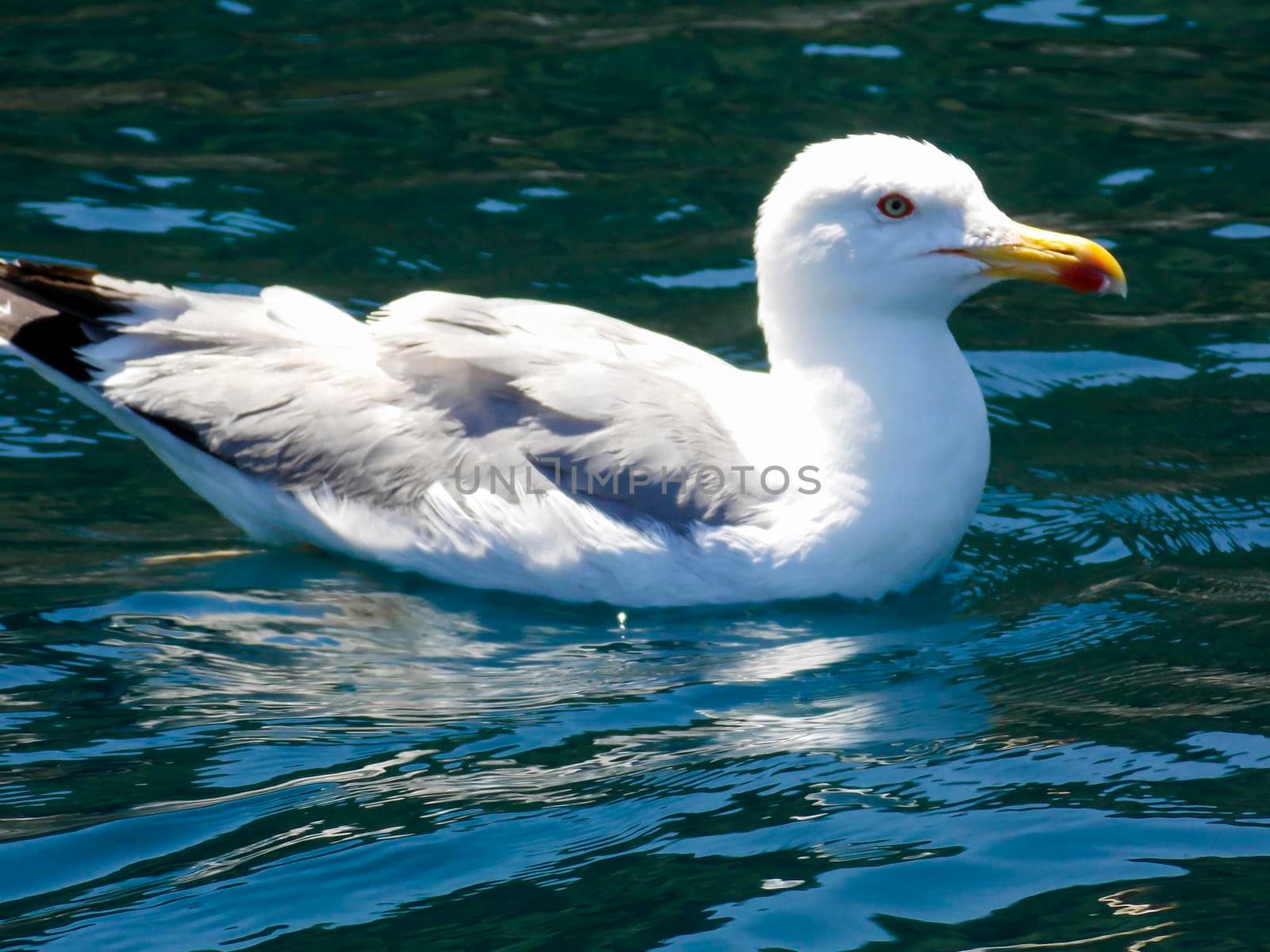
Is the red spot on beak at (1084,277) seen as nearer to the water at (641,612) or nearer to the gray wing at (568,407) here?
the water at (641,612)

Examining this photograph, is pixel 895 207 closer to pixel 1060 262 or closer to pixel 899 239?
pixel 899 239

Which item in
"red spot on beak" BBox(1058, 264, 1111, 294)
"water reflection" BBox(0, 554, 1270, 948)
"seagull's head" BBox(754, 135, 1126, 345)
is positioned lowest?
"water reflection" BBox(0, 554, 1270, 948)

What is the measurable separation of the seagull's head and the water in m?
1.12

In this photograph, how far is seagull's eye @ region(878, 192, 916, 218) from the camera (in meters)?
A: 5.92

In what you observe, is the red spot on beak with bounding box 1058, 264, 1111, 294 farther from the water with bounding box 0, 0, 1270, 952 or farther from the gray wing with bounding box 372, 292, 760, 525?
the gray wing with bounding box 372, 292, 760, 525

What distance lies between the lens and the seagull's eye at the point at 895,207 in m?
5.92

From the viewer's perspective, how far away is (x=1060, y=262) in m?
5.84

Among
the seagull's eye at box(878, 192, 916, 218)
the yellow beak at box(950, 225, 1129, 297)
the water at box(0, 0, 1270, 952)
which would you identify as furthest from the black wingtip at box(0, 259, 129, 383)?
the yellow beak at box(950, 225, 1129, 297)

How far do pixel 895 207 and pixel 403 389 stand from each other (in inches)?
73.0

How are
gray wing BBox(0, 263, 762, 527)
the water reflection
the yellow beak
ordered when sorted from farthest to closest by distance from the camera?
gray wing BBox(0, 263, 762, 527)
the yellow beak
the water reflection

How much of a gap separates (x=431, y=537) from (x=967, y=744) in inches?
81.3

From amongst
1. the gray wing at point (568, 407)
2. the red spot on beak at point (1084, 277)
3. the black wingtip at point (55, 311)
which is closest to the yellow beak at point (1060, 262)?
the red spot on beak at point (1084, 277)

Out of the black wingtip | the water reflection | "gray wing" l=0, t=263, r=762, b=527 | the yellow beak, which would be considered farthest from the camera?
the black wingtip

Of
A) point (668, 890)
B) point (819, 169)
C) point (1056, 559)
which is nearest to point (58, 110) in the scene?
point (819, 169)
